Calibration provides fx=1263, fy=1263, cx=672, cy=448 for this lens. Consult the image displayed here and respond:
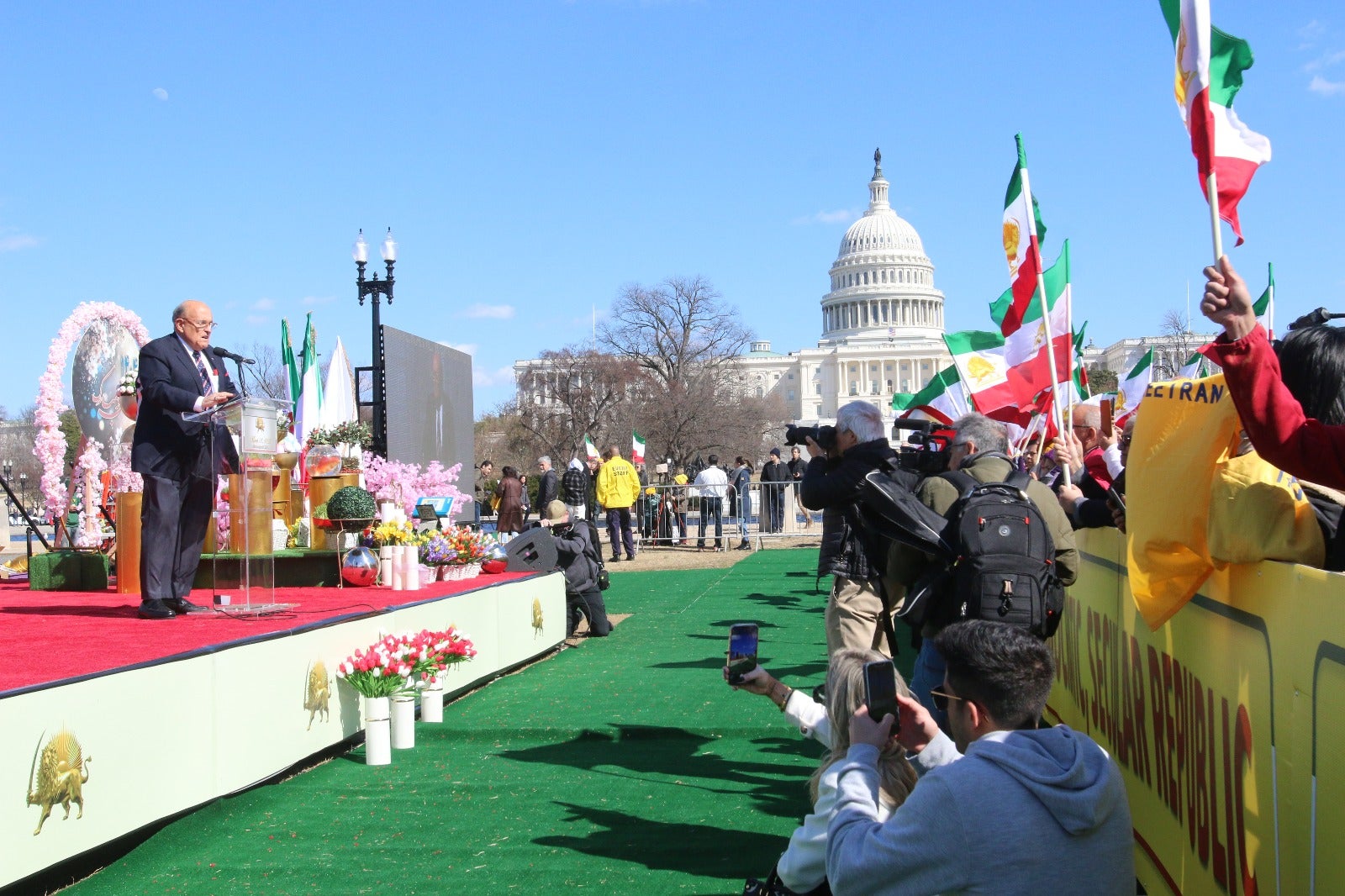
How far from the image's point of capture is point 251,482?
25.7 ft

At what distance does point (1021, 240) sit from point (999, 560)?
13.2 feet

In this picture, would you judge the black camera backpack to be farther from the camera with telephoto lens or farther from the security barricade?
the security barricade

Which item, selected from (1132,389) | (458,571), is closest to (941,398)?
(1132,389)

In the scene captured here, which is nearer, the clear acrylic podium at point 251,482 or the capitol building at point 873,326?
the clear acrylic podium at point 251,482

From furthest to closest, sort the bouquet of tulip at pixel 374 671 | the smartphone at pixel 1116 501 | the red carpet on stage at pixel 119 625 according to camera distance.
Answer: the bouquet of tulip at pixel 374 671 → the red carpet on stage at pixel 119 625 → the smartphone at pixel 1116 501

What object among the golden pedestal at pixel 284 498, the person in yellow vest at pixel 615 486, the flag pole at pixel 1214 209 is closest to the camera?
the flag pole at pixel 1214 209

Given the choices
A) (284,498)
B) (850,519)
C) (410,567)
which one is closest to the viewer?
(850,519)

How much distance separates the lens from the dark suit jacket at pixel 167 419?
283 inches

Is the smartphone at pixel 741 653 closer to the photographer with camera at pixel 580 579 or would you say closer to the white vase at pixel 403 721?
the white vase at pixel 403 721

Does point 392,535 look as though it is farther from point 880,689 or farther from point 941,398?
point 880,689

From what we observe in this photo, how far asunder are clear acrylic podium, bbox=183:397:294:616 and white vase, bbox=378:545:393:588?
129cm

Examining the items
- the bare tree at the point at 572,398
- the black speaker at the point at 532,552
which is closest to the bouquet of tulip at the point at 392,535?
the black speaker at the point at 532,552

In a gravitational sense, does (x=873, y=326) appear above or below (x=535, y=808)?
above

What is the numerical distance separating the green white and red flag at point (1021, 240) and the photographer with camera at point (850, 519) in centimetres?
185
